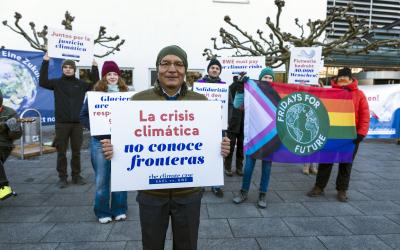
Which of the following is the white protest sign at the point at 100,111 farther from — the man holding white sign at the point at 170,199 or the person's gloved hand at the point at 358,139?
the person's gloved hand at the point at 358,139

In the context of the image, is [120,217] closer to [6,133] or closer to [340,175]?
[6,133]

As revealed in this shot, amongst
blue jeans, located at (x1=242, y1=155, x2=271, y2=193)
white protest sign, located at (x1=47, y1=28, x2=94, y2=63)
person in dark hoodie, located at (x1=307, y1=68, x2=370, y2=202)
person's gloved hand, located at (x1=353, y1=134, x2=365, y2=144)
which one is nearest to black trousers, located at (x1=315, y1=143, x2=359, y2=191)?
person in dark hoodie, located at (x1=307, y1=68, x2=370, y2=202)

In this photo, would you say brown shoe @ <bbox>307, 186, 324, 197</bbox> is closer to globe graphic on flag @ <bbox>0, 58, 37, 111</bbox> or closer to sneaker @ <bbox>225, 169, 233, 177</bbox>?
sneaker @ <bbox>225, 169, 233, 177</bbox>

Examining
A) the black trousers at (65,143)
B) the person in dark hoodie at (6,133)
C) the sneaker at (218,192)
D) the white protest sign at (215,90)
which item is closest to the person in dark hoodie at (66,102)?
the black trousers at (65,143)

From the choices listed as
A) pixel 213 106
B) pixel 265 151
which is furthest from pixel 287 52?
pixel 213 106

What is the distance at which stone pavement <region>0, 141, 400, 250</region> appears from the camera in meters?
3.39

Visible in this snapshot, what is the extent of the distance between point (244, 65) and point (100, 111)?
4.22m

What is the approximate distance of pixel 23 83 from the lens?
26.5 ft

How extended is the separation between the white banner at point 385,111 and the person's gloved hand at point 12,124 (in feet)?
32.4

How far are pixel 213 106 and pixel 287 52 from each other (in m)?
7.12

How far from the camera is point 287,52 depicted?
8688mm

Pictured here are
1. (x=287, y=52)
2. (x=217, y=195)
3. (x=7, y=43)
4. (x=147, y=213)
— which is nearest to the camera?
(x=147, y=213)

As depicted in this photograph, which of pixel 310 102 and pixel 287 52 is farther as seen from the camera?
pixel 287 52

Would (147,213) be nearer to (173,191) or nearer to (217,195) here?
(173,191)
